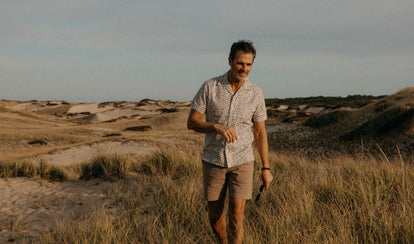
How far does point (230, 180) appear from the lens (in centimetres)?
314

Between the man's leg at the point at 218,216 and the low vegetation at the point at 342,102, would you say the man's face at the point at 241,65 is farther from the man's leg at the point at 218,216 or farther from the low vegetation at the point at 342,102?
the low vegetation at the point at 342,102

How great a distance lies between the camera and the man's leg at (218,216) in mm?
3270

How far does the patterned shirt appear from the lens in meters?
3.04

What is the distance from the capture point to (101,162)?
24.0 ft

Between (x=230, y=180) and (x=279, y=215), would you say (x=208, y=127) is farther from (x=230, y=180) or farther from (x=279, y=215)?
(x=279, y=215)

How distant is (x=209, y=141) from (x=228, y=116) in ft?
1.12

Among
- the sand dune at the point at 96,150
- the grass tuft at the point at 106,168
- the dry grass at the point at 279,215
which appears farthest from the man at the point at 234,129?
the sand dune at the point at 96,150

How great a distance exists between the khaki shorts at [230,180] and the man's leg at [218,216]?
11cm

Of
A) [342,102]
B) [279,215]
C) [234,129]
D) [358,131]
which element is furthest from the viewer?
[342,102]

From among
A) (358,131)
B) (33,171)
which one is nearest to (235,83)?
(33,171)

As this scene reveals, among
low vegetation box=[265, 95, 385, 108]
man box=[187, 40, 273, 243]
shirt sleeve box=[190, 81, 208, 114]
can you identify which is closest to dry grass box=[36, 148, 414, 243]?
man box=[187, 40, 273, 243]

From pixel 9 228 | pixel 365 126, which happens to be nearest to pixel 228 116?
pixel 9 228

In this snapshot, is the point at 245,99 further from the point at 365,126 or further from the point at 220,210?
the point at 365,126

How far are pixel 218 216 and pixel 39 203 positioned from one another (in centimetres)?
412
